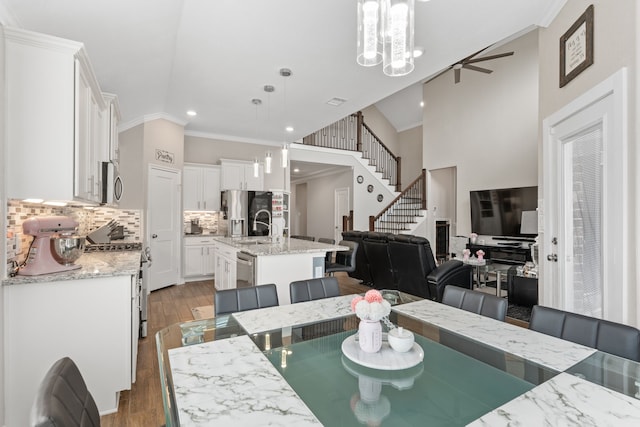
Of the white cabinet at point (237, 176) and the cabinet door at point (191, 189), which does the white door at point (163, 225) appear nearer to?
the cabinet door at point (191, 189)

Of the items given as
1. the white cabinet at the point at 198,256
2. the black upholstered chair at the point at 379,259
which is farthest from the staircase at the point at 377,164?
the white cabinet at the point at 198,256

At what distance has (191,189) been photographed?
20.3ft

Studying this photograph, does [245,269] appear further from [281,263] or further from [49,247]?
[49,247]

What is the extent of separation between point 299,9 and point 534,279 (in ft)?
13.6

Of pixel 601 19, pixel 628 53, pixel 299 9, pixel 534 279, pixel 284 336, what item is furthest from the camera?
pixel 534 279

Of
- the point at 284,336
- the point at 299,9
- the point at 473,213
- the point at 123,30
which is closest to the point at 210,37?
the point at 123,30

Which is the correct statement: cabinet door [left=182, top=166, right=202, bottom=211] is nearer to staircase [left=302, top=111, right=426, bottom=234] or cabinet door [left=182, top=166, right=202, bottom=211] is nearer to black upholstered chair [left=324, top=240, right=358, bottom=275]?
staircase [left=302, top=111, right=426, bottom=234]

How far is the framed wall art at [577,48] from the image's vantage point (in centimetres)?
219

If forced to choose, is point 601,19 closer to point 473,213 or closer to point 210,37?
point 210,37

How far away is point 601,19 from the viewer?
2057mm

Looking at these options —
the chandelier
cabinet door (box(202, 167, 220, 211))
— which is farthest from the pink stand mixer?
cabinet door (box(202, 167, 220, 211))

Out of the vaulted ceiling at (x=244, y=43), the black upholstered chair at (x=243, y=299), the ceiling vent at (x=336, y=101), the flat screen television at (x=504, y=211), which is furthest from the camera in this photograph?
the flat screen television at (x=504, y=211)

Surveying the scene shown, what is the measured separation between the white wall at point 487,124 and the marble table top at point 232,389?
6.66m

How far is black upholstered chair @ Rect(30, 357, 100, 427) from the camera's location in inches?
31.1
